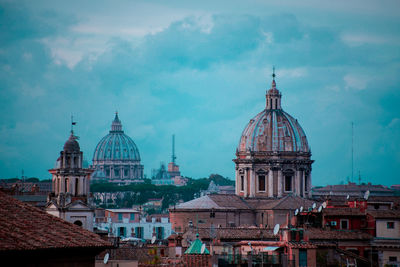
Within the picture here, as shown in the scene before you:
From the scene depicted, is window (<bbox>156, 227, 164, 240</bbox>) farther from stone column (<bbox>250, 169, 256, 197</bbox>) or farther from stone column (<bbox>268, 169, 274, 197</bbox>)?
stone column (<bbox>268, 169, 274, 197</bbox>)

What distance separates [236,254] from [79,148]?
72.7 feet

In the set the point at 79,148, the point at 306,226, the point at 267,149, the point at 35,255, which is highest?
the point at 267,149

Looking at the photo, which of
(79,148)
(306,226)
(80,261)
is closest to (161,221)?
(79,148)

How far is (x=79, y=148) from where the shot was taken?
187 feet

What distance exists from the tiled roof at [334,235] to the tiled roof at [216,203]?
42653 mm

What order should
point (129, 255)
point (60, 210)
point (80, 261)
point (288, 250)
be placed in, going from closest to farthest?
point (80, 261) → point (288, 250) → point (129, 255) → point (60, 210)

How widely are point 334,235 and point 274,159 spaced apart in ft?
166

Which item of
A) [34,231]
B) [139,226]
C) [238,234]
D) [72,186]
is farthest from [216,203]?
[34,231]

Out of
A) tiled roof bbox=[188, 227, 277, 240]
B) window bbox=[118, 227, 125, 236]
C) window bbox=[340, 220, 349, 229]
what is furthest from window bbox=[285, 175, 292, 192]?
window bbox=[340, 220, 349, 229]

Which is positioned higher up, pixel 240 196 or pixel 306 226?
pixel 240 196

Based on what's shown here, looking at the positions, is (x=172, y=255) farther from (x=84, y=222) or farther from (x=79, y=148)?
(x=79, y=148)

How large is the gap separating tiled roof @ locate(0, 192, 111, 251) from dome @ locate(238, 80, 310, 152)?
81.1 meters

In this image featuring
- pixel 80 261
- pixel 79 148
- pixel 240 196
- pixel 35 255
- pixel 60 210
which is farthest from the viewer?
pixel 240 196

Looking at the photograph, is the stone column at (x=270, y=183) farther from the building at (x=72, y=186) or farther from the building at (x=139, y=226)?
the building at (x=72, y=186)
